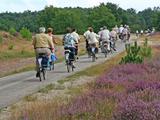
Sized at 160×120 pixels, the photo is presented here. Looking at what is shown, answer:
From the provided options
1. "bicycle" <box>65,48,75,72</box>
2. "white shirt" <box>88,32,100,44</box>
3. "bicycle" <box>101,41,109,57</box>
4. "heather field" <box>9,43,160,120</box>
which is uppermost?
"heather field" <box>9,43,160,120</box>

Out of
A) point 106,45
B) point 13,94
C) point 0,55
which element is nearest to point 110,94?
point 13,94

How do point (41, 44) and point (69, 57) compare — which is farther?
point (69, 57)

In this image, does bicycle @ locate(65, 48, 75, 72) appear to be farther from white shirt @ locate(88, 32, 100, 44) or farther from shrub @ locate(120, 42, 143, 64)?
white shirt @ locate(88, 32, 100, 44)

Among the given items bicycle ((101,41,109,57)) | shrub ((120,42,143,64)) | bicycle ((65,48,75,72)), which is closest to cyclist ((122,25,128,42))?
bicycle ((101,41,109,57))

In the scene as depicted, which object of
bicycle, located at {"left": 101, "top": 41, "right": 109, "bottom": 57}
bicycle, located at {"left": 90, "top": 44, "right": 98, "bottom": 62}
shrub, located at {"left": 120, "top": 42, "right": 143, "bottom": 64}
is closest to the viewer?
shrub, located at {"left": 120, "top": 42, "right": 143, "bottom": 64}

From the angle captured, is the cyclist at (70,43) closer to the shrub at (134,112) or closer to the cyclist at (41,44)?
the cyclist at (41,44)

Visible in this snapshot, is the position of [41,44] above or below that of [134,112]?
above

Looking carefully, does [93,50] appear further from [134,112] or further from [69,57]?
[134,112]

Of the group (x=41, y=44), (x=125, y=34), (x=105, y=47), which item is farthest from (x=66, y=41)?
(x=125, y=34)

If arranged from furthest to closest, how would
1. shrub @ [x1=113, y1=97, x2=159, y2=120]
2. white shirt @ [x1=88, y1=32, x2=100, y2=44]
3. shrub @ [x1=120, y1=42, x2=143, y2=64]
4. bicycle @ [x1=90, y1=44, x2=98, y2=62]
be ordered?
white shirt @ [x1=88, y1=32, x2=100, y2=44], bicycle @ [x1=90, y1=44, x2=98, y2=62], shrub @ [x1=120, y1=42, x2=143, y2=64], shrub @ [x1=113, y1=97, x2=159, y2=120]

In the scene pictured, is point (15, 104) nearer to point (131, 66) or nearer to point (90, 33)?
point (131, 66)

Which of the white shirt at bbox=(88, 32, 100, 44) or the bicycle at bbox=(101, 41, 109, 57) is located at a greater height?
the white shirt at bbox=(88, 32, 100, 44)

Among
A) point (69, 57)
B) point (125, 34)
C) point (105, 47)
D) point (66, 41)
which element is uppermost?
point (66, 41)

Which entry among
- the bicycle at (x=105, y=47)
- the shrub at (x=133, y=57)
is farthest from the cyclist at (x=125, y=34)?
the shrub at (x=133, y=57)
